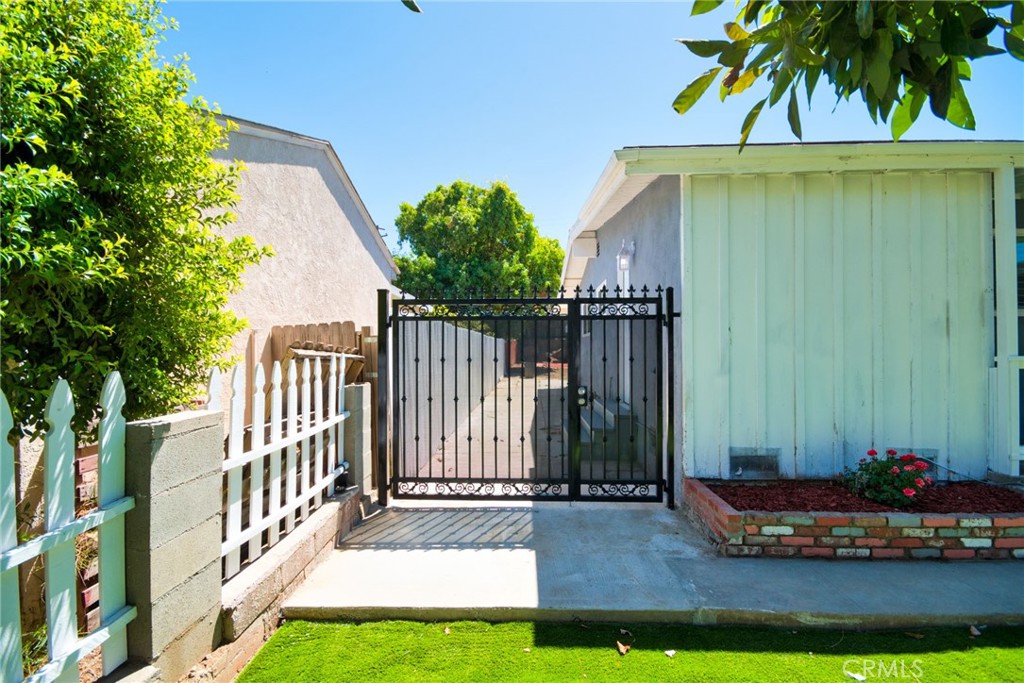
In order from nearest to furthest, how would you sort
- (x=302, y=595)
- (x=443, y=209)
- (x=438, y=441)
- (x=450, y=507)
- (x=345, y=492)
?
(x=302, y=595) < (x=345, y=492) < (x=450, y=507) < (x=438, y=441) < (x=443, y=209)

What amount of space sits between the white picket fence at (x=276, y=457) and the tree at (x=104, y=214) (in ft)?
1.18

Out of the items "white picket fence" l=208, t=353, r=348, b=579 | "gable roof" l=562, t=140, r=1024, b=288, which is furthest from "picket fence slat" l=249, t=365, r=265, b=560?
"gable roof" l=562, t=140, r=1024, b=288

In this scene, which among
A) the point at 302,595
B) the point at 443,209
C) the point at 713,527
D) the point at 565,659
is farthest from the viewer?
the point at 443,209

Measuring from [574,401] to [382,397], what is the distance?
2.04 metres

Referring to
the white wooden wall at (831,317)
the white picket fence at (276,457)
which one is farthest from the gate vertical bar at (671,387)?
the white picket fence at (276,457)

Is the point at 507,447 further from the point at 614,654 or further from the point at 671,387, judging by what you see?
the point at 614,654

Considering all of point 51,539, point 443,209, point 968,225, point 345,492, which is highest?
point 443,209

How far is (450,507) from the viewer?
514cm

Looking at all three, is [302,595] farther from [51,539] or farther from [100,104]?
[100,104]

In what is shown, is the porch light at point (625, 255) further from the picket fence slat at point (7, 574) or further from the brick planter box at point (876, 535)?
the picket fence slat at point (7, 574)

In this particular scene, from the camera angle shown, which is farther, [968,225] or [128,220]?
[968,225]

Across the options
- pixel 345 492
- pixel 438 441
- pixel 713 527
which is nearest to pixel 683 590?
pixel 713 527

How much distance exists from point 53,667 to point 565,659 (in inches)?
90.5

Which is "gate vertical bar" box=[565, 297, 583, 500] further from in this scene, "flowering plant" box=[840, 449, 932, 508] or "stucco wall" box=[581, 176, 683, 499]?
"flowering plant" box=[840, 449, 932, 508]
